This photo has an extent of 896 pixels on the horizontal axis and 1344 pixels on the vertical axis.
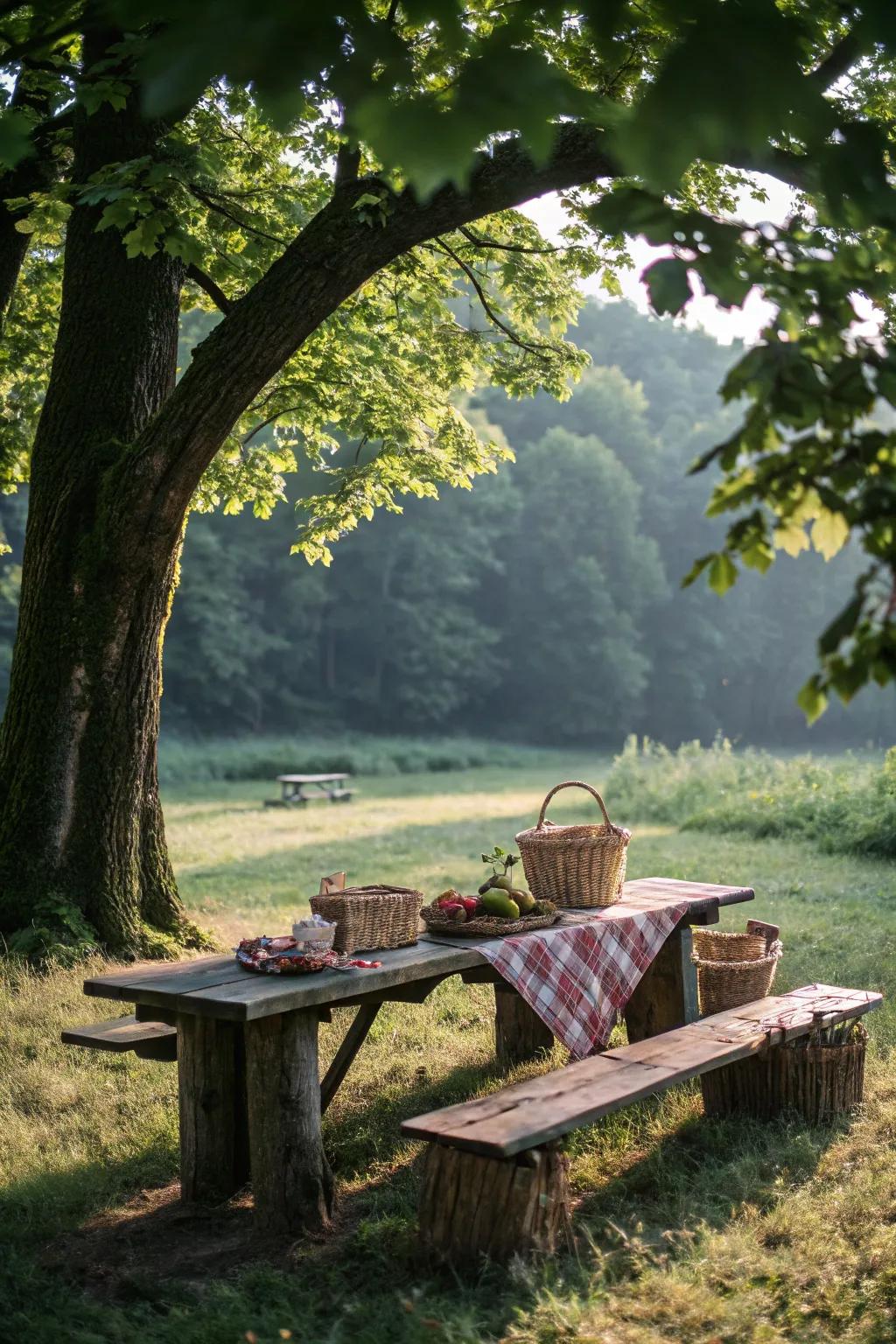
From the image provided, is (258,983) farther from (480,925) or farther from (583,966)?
(583,966)

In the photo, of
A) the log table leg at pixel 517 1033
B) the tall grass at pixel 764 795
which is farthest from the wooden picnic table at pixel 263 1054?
the tall grass at pixel 764 795

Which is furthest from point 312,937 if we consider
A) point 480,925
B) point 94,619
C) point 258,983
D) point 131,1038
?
point 94,619

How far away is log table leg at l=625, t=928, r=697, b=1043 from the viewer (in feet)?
20.6

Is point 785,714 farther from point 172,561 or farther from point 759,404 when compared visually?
point 759,404

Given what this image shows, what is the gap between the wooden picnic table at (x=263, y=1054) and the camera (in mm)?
4414

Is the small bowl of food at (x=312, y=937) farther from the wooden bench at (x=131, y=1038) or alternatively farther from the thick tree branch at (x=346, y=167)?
the thick tree branch at (x=346, y=167)

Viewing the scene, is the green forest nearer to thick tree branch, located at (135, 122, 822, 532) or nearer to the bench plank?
thick tree branch, located at (135, 122, 822, 532)

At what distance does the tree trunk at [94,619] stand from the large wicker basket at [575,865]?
323 centimetres

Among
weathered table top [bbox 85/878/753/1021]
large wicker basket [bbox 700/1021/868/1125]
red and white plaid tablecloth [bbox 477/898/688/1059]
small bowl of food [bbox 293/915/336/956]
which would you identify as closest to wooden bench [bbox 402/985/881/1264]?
weathered table top [bbox 85/878/753/1021]

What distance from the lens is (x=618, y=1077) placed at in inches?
174

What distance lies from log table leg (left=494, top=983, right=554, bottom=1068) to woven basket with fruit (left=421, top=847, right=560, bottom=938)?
0.99 metres

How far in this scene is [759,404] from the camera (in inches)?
101

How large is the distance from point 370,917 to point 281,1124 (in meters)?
0.85

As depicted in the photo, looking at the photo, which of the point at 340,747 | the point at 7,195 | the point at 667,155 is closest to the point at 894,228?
the point at 667,155
